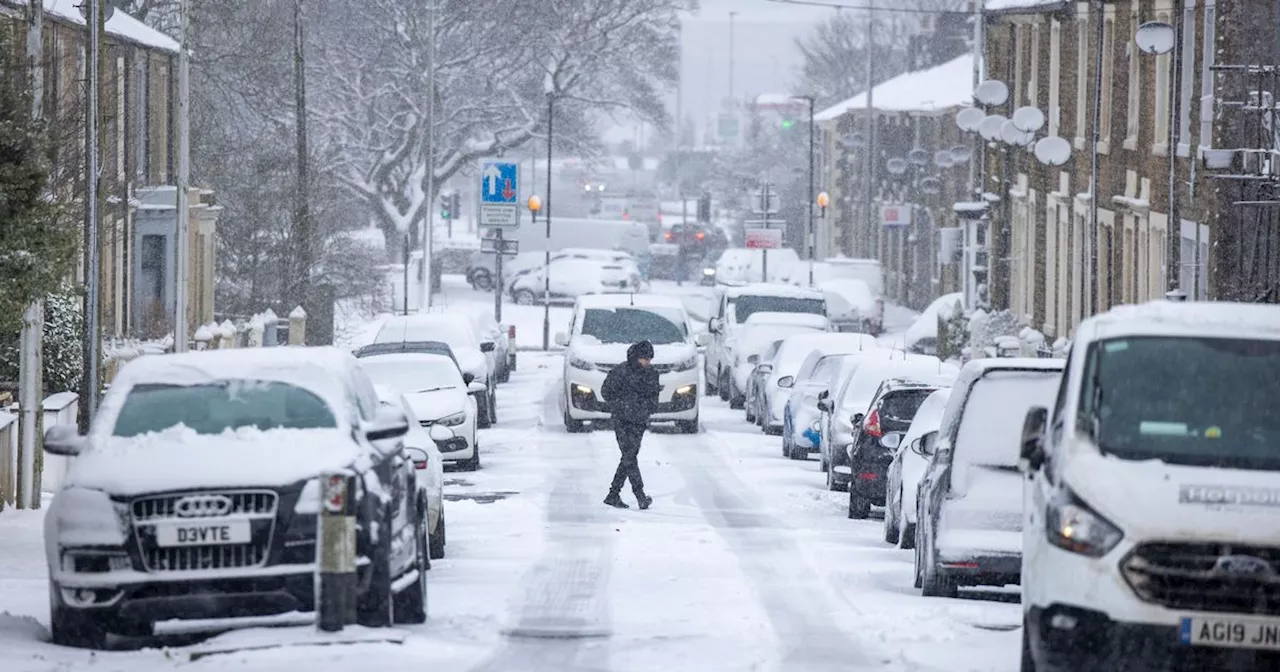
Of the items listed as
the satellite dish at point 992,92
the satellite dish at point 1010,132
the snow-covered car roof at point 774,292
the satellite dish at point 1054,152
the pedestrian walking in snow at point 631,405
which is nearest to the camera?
the pedestrian walking in snow at point 631,405

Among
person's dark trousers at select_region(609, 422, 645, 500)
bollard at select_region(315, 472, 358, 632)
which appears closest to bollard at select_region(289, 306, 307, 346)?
person's dark trousers at select_region(609, 422, 645, 500)

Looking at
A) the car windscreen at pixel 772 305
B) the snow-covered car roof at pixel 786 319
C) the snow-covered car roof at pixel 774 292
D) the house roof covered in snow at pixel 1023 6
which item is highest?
the house roof covered in snow at pixel 1023 6

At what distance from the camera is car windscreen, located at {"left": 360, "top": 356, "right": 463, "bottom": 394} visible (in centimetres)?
2644

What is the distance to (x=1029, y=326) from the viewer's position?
43938 mm

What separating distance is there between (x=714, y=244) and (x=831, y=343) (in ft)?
250

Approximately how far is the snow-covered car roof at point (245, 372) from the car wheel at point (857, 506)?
884 centimetres

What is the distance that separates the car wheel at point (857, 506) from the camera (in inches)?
808

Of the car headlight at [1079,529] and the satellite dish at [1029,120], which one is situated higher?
the satellite dish at [1029,120]

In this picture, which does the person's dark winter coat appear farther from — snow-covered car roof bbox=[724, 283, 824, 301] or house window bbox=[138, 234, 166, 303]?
house window bbox=[138, 234, 166, 303]

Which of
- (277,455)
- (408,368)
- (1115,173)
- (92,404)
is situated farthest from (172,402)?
(1115,173)

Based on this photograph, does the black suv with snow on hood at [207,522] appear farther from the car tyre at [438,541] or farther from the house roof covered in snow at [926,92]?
the house roof covered in snow at [926,92]

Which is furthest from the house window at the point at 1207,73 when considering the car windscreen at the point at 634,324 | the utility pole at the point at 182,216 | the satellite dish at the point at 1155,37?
the utility pole at the point at 182,216

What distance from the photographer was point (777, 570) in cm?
1552

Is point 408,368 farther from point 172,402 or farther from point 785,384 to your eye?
point 172,402
